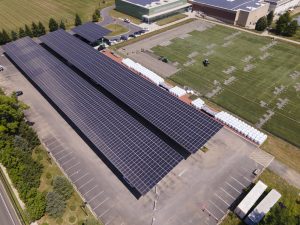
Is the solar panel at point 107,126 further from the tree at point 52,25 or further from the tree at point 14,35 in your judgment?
Result: the tree at point 52,25

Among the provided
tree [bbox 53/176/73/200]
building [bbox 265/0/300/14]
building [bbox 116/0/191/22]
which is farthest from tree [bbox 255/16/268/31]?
tree [bbox 53/176/73/200]

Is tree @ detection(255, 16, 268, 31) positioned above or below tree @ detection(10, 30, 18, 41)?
above

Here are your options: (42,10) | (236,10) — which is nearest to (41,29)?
(42,10)

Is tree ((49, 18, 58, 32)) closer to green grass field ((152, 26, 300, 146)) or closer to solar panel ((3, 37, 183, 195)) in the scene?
solar panel ((3, 37, 183, 195))

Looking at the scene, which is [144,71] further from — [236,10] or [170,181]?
[236,10]

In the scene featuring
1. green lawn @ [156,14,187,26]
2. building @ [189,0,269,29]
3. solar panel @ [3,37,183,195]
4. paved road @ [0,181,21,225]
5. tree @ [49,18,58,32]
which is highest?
building @ [189,0,269,29]

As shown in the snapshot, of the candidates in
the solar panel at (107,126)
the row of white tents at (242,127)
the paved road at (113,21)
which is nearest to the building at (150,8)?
the paved road at (113,21)
